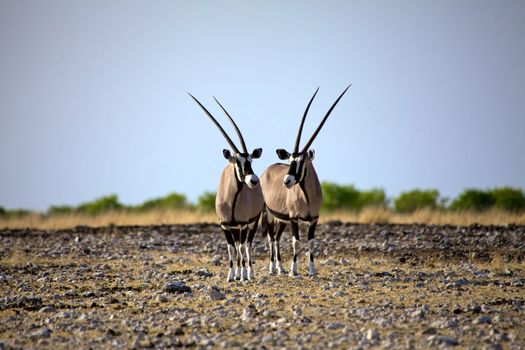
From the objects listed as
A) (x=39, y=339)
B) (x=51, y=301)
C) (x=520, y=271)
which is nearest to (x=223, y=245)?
(x=520, y=271)

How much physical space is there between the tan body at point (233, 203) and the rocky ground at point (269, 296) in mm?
1083

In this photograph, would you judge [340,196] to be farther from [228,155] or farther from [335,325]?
[335,325]

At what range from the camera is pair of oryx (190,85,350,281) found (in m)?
14.8

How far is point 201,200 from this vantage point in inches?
1807

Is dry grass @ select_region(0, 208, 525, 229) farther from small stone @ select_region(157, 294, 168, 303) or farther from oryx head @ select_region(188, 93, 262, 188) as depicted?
small stone @ select_region(157, 294, 168, 303)

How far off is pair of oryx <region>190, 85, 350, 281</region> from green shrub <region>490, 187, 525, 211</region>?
26.6 m

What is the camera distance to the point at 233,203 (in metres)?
14.8

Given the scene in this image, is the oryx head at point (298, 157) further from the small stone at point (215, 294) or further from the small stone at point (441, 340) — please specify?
the small stone at point (441, 340)

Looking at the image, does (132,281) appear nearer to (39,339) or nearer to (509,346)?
(39,339)

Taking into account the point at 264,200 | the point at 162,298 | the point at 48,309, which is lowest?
the point at 48,309

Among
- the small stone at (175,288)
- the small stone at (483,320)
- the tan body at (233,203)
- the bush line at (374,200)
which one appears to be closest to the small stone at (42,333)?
the small stone at (175,288)

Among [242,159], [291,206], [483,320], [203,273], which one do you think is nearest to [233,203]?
[242,159]

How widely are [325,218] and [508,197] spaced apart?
653 inches

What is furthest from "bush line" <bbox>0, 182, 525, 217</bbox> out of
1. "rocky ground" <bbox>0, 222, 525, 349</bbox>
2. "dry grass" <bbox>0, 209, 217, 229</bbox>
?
"rocky ground" <bbox>0, 222, 525, 349</bbox>
